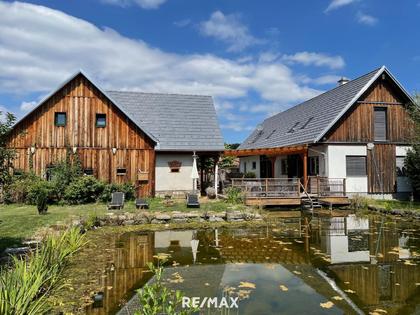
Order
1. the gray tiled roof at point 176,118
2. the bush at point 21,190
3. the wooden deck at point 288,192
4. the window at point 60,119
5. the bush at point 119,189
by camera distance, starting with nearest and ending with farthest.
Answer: the bush at point 21,190, the bush at point 119,189, the wooden deck at point 288,192, the window at point 60,119, the gray tiled roof at point 176,118

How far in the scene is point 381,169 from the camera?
2136 centimetres

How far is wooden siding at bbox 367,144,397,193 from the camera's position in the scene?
21219 millimetres

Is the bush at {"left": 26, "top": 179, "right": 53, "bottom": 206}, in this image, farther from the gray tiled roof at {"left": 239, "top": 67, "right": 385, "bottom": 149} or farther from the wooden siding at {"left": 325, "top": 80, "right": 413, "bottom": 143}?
the wooden siding at {"left": 325, "top": 80, "right": 413, "bottom": 143}

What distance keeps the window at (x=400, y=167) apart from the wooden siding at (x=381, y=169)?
0.33 meters

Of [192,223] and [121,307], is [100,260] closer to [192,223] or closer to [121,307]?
[121,307]

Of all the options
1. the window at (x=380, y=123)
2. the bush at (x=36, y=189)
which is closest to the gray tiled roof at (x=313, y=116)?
the window at (x=380, y=123)

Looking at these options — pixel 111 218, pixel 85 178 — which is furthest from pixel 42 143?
pixel 111 218

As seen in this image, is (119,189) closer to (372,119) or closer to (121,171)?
(121,171)

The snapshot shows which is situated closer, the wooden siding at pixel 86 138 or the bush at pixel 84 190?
the bush at pixel 84 190

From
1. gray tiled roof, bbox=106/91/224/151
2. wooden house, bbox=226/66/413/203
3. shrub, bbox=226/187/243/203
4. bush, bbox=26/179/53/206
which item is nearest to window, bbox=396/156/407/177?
wooden house, bbox=226/66/413/203

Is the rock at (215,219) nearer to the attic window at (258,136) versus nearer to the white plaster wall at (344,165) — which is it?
the white plaster wall at (344,165)

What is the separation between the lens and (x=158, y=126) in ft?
74.3

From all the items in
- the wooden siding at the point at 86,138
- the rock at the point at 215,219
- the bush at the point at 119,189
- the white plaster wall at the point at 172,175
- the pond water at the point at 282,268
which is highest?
the wooden siding at the point at 86,138

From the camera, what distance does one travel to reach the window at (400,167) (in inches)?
854
